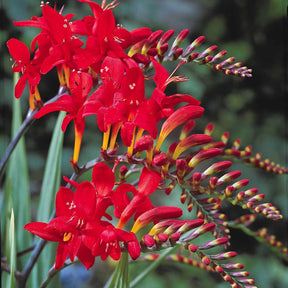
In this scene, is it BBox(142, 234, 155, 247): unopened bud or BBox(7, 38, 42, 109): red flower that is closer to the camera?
BBox(142, 234, 155, 247): unopened bud

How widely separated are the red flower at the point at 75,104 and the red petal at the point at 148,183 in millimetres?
74

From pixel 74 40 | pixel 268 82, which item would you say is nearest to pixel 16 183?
pixel 74 40

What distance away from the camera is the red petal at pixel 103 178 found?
366mm

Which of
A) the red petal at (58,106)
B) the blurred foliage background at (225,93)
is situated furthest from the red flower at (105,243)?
the blurred foliage background at (225,93)

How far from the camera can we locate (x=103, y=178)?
1.21 feet

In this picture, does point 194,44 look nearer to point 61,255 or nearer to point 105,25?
point 105,25

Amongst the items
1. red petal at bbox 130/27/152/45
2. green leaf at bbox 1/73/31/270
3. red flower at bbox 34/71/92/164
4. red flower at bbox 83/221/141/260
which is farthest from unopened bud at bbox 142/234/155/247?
green leaf at bbox 1/73/31/270

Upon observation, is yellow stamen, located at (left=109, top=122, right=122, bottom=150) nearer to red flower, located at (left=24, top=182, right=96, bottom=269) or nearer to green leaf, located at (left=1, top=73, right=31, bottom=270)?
red flower, located at (left=24, top=182, right=96, bottom=269)

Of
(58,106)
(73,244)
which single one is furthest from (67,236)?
(58,106)

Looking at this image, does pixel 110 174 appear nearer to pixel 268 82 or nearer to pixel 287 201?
pixel 287 201

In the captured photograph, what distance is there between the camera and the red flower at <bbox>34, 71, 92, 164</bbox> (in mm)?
393

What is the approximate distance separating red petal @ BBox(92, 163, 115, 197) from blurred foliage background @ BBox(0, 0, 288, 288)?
66 centimetres

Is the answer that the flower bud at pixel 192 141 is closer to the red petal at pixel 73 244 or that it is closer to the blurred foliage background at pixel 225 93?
the red petal at pixel 73 244

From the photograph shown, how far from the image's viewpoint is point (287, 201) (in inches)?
43.9
